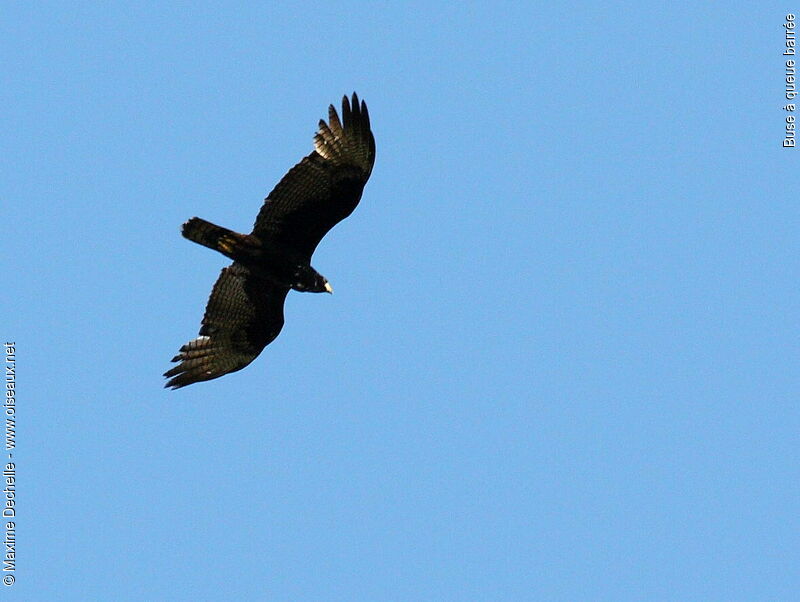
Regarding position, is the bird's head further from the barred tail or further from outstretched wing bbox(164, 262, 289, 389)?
the barred tail

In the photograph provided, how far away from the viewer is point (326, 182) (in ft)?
56.6

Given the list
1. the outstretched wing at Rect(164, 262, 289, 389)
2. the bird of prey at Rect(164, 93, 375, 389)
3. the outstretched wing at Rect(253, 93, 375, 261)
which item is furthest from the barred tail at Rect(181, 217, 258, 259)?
the outstretched wing at Rect(164, 262, 289, 389)

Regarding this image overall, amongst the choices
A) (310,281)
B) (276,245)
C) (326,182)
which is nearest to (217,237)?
(276,245)

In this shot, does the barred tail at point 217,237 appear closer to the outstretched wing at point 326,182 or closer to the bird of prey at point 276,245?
the bird of prey at point 276,245

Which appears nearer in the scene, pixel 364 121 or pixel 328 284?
pixel 364 121

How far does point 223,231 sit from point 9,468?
434cm

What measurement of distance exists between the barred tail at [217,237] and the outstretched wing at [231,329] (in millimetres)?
684

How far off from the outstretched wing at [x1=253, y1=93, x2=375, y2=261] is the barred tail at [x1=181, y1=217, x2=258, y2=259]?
21 centimetres

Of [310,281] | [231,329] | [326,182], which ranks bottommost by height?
[231,329]

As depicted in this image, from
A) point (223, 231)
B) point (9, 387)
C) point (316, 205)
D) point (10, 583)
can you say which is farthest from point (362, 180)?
point (10, 583)

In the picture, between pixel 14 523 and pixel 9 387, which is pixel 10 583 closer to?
pixel 14 523

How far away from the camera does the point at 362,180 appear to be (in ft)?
56.5

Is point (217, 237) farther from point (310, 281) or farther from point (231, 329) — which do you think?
point (231, 329)

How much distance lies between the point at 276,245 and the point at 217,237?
30.1 inches
